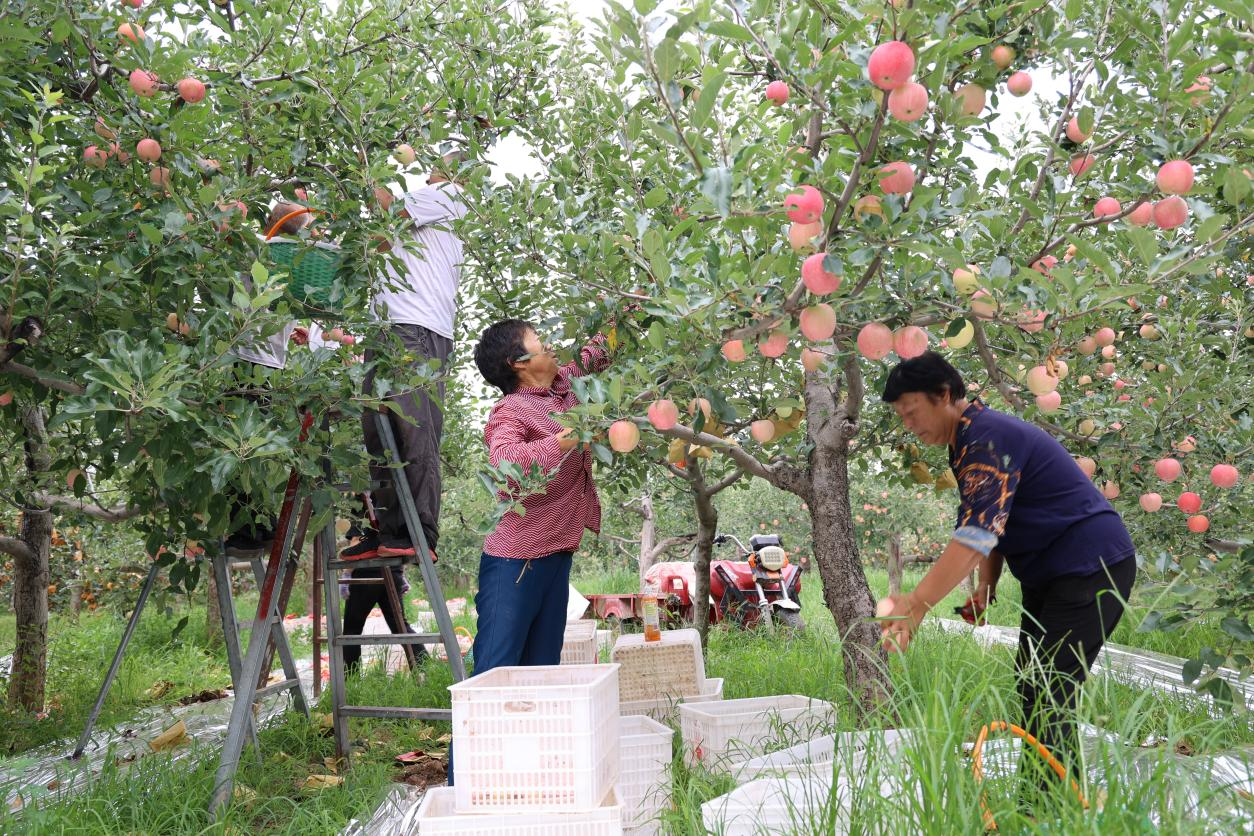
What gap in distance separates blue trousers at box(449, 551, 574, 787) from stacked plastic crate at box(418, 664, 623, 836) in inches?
23.4

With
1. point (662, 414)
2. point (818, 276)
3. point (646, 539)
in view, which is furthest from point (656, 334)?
point (646, 539)

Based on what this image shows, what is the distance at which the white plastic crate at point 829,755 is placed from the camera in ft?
5.86

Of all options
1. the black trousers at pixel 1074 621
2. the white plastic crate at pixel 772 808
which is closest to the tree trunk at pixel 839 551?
the black trousers at pixel 1074 621

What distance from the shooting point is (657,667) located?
3594 millimetres

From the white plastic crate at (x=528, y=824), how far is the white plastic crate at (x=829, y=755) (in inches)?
14.8

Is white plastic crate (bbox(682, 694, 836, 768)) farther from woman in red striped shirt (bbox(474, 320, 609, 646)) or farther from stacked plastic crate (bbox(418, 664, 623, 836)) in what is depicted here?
stacked plastic crate (bbox(418, 664, 623, 836))

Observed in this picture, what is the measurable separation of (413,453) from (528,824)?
1633 mm

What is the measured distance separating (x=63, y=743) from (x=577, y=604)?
4.88m

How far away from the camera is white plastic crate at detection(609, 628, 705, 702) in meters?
3.57

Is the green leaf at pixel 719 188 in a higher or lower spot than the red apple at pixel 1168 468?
higher

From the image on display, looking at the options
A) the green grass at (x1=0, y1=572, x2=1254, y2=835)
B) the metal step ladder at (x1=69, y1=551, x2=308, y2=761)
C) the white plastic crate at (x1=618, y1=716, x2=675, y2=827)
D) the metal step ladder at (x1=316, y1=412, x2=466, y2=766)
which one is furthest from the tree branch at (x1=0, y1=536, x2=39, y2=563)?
the white plastic crate at (x1=618, y1=716, x2=675, y2=827)

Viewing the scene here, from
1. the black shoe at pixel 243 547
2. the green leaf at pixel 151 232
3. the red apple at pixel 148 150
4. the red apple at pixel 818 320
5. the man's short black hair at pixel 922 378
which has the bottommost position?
the black shoe at pixel 243 547

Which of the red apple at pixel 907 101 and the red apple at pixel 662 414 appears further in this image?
the red apple at pixel 662 414

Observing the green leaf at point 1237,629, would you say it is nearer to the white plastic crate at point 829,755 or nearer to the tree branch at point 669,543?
the white plastic crate at point 829,755
